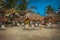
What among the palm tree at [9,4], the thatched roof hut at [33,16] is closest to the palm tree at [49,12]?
the thatched roof hut at [33,16]

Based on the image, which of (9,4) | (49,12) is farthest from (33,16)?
(9,4)

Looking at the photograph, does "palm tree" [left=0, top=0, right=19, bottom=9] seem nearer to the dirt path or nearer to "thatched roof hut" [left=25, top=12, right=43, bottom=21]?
Result: "thatched roof hut" [left=25, top=12, right=43, bottom=21]

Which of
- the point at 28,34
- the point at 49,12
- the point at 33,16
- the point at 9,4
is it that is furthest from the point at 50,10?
the point at 9,4

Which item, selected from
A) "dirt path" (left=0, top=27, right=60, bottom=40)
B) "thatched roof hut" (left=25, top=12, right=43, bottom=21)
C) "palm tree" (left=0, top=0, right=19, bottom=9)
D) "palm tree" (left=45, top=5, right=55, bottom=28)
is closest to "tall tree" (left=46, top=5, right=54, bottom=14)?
"palm tree" (left=45, top=5, right=55, bottom=28)

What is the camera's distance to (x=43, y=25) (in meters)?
2.58

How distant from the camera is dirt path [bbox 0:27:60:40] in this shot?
250cm

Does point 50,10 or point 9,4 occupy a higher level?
point 9,4

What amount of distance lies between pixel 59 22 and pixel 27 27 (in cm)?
60

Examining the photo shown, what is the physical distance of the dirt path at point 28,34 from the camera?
98.6 inches

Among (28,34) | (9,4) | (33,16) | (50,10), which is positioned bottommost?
(28,34)

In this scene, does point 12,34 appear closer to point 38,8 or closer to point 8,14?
point 8,14

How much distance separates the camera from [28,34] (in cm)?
253

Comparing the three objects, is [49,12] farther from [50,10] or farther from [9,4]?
[9,4]

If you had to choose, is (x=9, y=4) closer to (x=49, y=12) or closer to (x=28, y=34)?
(x=28, y=34)
